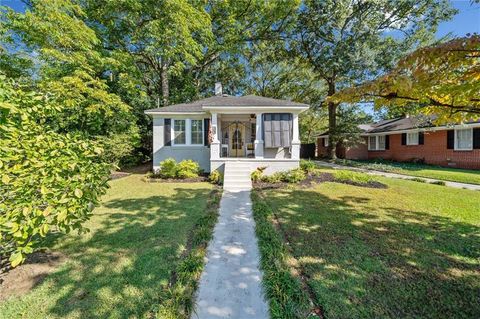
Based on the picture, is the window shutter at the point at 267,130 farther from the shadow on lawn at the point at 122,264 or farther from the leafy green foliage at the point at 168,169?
the shadow on lawn at the point at 122,264

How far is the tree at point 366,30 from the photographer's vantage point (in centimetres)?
1552

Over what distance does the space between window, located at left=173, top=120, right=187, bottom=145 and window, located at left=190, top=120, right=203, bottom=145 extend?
18.2 inches

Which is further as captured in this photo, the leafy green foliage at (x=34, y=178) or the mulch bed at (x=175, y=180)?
the mulch bed at (x=175, y=180)

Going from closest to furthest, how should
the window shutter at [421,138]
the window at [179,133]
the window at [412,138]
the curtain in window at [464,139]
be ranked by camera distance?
the window at [179,133], the curtain in window at [464,139], the window shutter at [421,138], the window at [412,138]

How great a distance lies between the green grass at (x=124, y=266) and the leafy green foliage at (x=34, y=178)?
678 mm

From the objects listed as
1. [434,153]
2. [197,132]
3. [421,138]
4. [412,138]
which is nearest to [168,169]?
[197,132]

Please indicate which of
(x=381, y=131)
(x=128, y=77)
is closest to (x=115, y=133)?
(x=128, y=77)

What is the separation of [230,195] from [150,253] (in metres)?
4.27

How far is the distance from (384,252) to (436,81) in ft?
9.18

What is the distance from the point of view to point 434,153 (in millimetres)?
15320

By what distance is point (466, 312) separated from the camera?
7.93 feet

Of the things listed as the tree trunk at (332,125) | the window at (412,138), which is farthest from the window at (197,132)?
the window at (412,138)

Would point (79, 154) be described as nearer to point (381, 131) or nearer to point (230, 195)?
point (230, 195)

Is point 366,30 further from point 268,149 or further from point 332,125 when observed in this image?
point 268,149
